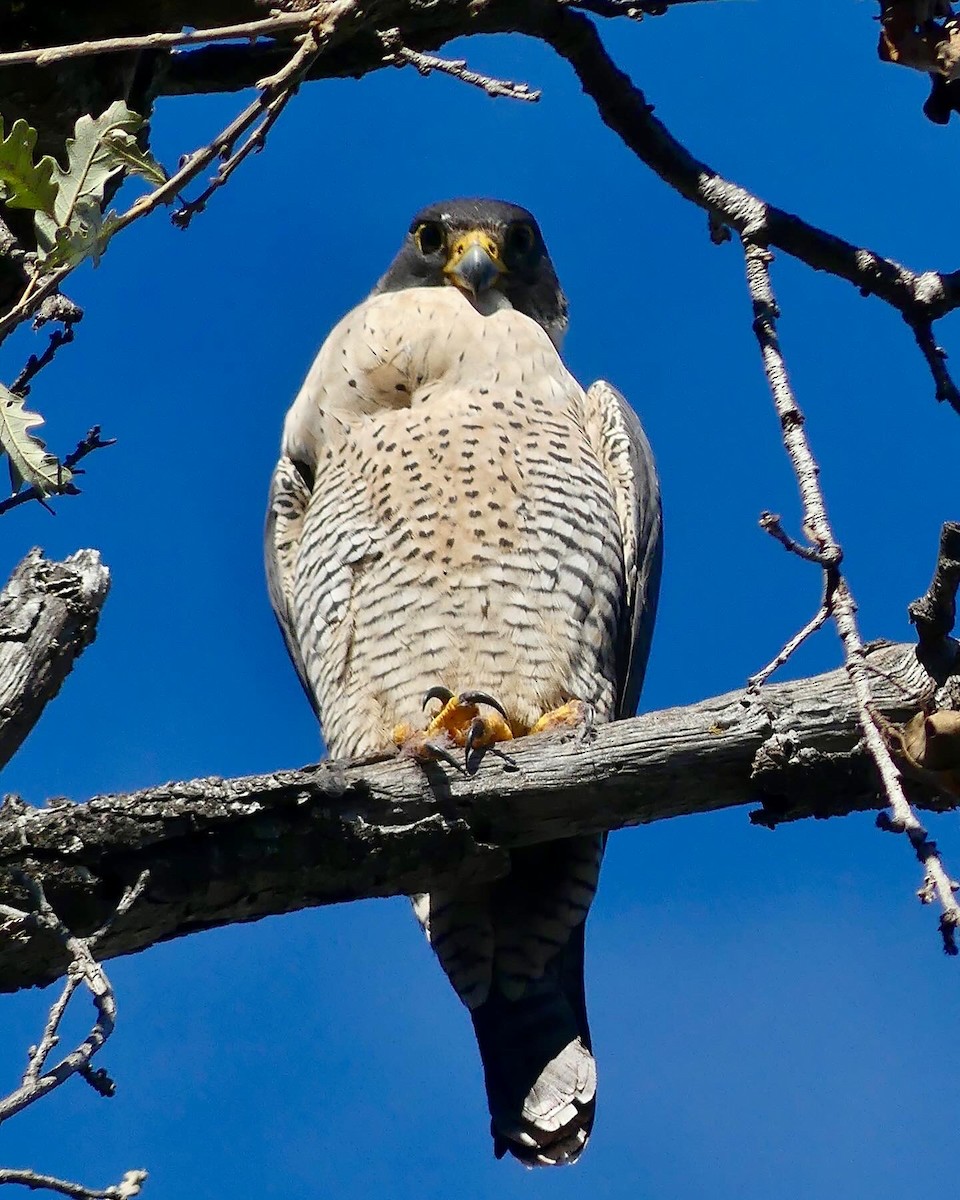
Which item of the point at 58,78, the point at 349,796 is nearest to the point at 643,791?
the point at 349,796

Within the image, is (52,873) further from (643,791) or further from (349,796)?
(643,791)

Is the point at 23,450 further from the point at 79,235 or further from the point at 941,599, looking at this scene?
the point at 941,599

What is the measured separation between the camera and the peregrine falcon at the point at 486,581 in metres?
3.83

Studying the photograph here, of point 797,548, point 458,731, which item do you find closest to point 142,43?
point 797,548

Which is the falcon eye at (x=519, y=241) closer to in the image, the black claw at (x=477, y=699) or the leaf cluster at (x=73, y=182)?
the black claw at (x=477, y=699)

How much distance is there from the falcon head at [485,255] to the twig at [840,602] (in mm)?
2415

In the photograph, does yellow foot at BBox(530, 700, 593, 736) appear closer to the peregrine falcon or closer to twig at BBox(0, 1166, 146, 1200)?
the peregrine falcon

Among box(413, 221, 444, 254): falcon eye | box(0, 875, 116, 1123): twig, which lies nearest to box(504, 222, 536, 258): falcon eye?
box(413, 221, 444, 254): falcon eye

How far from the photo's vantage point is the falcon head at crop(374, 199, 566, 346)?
16.6ft

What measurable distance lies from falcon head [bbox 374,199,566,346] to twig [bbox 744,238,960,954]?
2.42 metres

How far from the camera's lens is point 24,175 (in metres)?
2.11

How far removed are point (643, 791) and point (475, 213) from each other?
117 inches

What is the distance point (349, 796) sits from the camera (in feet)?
9.02

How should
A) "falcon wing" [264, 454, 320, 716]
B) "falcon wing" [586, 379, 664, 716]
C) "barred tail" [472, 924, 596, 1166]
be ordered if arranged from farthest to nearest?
"falcon wing" [264, 454, 320, 716]
"falcon wing" [586, 379, 664, 716]
"barred tail" [472, 924, 596, 1166]
